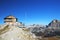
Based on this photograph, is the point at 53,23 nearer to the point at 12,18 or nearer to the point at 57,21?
the point at 57,21

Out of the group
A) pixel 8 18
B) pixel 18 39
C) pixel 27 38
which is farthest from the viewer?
pixel 8 18

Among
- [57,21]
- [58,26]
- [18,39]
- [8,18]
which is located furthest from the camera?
[57,21]

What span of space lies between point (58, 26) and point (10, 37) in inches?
4512

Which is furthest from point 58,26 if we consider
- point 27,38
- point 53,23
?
point 27,38

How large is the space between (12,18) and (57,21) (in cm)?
7635

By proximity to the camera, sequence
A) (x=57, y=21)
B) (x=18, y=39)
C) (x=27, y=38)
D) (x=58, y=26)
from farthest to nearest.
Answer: (x=57, y=21) → (x=58, y=26) → (x=27, y=38) → (x=18, y=39)

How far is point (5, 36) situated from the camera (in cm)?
845

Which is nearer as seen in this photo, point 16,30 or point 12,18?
point 16,30

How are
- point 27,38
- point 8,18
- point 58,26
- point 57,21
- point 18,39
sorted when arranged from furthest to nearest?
point 57,21 → point 58,26 → point 8,18 → point 27,38 → point 18,39

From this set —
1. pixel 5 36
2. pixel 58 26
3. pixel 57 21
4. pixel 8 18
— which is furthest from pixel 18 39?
pixel 57 21

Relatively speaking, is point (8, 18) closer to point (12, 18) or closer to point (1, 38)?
point (12, 18)

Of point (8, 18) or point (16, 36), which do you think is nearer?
point (16, 36)

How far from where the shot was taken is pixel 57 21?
130 m

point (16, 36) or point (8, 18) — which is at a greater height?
point (8, 18)
